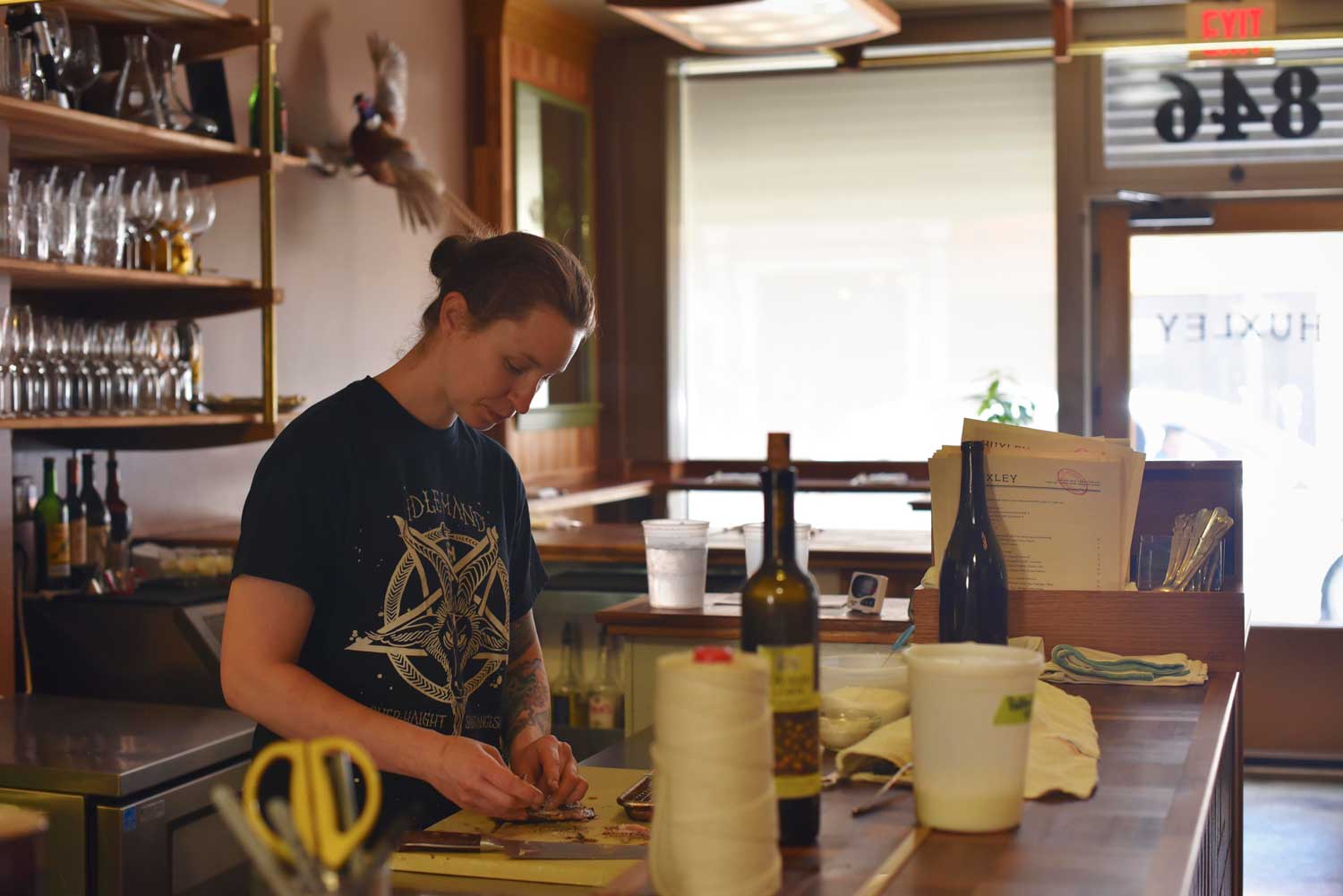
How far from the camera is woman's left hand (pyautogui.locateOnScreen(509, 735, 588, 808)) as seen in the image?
164cm

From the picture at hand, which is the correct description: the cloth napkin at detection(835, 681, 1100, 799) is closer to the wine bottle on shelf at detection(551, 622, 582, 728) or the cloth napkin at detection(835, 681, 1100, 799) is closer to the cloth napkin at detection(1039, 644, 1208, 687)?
the cloth napkin at detection(1039, 644, 1208, 687)

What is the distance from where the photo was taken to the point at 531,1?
18.6ft

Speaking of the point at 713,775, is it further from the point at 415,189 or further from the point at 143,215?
the point at 415,189

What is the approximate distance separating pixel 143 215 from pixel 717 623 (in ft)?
5.24

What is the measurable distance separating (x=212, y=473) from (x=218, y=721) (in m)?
1.54

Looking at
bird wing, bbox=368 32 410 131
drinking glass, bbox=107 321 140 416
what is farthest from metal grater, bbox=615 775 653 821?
bird wing, bbox=368 32 410 131

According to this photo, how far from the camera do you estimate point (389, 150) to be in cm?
453

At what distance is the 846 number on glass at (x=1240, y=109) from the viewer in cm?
562

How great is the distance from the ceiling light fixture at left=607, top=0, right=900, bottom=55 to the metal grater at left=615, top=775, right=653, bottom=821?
1945mm

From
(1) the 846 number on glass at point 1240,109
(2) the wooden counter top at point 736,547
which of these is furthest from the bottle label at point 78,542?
(1) the 846 number on glass at point 1240,109

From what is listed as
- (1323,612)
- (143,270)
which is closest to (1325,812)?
(1323,612)

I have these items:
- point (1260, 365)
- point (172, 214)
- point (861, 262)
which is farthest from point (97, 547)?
point (1260, 365)

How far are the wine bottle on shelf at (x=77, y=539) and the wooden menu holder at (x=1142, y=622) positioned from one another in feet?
6.99

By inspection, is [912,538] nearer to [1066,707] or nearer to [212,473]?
[212,473]
